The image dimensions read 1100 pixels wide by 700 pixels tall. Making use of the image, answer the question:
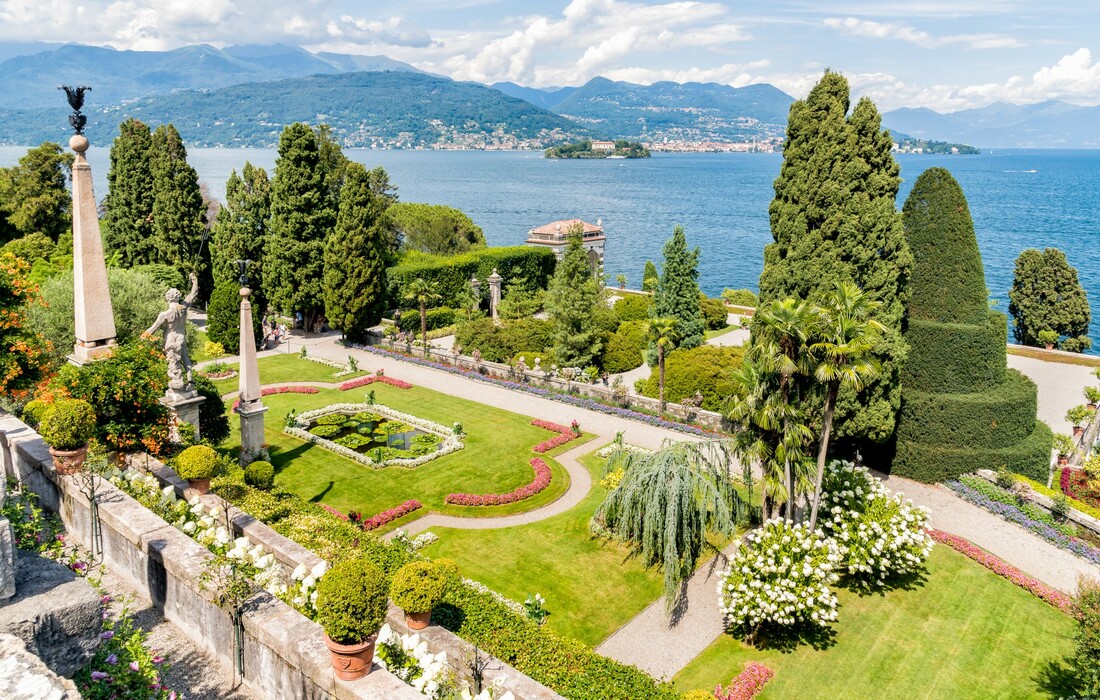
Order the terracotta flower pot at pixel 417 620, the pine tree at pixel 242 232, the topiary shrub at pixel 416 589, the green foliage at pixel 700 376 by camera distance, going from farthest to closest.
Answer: the pine tree at pixel 242 232, the green foliage at pixel 700 376, the terracotta flower pot at pixel 417 620, the topiary shrub at pixel 416 589

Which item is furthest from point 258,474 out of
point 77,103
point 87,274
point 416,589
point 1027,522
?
point 1027,522

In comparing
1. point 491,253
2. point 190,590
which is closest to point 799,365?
point 190,590

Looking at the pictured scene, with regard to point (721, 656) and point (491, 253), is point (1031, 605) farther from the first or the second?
point (491, 253)

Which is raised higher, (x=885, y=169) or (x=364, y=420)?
(x=885, y=169)

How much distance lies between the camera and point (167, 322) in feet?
65.9

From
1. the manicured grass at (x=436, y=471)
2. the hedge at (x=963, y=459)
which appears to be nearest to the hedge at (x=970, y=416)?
the hedge at (x=963, y=459)

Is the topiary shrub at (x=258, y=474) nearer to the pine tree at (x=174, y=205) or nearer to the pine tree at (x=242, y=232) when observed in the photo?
the pine tree at (x=242, y=232)

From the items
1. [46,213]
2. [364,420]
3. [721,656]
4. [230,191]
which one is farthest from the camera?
[46,213]

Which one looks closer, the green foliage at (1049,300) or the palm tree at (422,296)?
the palm tree at (422,296)

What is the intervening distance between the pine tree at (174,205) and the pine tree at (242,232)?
5.43ft

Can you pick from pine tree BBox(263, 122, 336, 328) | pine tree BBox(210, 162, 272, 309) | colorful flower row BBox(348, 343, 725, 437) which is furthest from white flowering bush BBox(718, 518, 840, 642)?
pine tree BBox(210, 162, 272, 309)

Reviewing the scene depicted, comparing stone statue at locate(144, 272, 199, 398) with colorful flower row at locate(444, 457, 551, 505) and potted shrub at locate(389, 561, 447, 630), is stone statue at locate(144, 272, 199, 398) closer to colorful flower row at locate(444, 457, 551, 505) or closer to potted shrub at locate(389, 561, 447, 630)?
colorful flower row at locate(444, 457, 551, 505)

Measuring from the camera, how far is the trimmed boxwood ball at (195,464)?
13680mm

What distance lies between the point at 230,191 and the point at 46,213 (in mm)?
17283
